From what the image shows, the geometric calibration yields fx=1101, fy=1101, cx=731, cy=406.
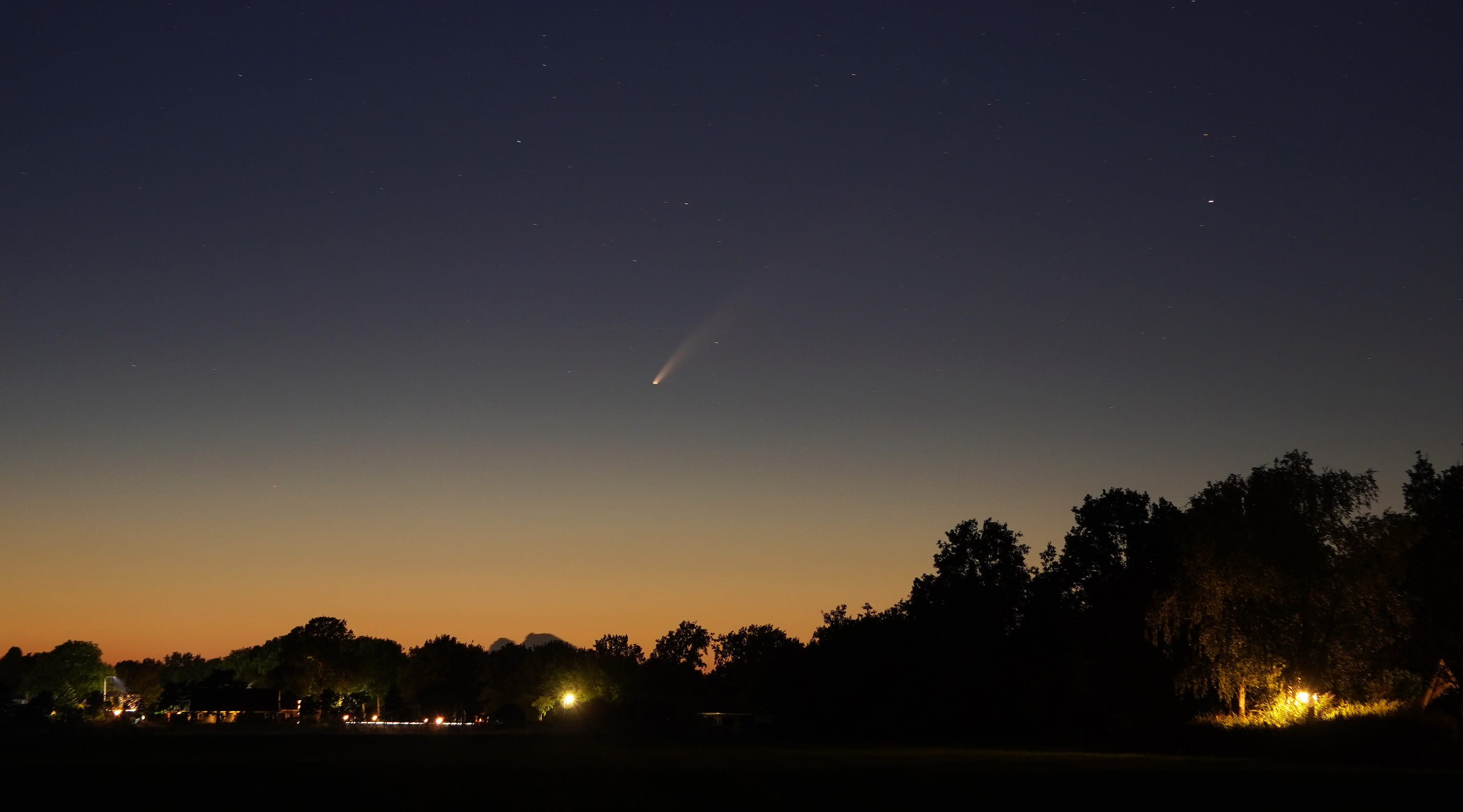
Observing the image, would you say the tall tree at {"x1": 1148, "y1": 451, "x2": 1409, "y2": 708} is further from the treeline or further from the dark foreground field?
the dark foreground field

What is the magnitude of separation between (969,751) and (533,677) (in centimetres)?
13018

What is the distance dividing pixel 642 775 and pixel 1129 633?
4817 centimetres

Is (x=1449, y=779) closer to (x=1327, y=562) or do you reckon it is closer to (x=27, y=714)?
(x=1327, y=562)

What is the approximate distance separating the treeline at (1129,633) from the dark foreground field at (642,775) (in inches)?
300

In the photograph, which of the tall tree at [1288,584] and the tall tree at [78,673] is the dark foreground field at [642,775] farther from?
the tall tree at [78,673]

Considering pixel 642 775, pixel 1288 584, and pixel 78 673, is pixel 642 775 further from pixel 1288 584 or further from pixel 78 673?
pixel 78 673

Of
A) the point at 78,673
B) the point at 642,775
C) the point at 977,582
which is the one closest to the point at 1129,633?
the point at 977,582

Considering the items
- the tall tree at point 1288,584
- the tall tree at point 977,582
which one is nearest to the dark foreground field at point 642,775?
the tall tree at point 1288,584

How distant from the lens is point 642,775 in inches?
1048

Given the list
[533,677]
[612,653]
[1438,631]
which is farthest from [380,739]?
[612,653]

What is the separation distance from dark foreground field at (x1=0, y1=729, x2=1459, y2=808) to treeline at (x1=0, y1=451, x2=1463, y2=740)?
761cm

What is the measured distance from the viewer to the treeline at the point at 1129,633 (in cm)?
4684

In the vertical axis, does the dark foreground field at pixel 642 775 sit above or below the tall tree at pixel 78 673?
below

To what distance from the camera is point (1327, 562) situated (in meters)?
47.9
